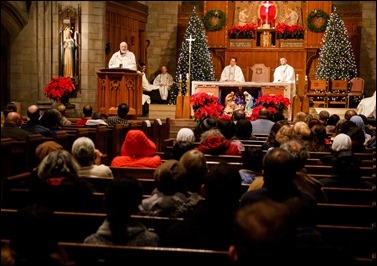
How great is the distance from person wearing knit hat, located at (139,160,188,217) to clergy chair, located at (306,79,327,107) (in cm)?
1234

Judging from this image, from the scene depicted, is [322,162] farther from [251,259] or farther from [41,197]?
[251,259]

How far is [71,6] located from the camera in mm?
14117

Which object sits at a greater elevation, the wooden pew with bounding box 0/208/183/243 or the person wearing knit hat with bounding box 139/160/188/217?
the person wearing knit hat with bounding box 139/160/188/217

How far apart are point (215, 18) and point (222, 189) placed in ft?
48.7

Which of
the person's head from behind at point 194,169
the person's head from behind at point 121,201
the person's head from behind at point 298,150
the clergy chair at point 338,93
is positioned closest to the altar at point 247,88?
the clergy chair at point 338,93

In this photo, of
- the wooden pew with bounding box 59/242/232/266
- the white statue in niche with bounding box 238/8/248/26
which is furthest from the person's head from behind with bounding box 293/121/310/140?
the white statue in niche with bounding box 238/8/248/26

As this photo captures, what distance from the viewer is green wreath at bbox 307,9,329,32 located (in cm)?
1686

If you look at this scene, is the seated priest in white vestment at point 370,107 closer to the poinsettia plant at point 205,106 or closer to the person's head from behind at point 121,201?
the person's head from behind at point 121,201

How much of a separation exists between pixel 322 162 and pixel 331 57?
34.5 ft

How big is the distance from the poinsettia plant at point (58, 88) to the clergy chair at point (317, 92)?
6.51m

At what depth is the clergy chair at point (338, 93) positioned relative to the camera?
15492mm

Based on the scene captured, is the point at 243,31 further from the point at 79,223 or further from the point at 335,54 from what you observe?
the point at 79,223

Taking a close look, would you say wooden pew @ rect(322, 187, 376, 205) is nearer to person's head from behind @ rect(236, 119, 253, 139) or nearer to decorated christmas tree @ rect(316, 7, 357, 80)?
person's head from behind @ rect(236, 119, 253, 139)

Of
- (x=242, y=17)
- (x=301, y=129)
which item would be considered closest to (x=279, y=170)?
(x=301, y=129)
